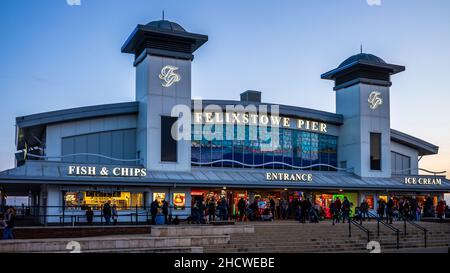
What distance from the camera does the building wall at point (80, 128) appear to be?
1411 inches

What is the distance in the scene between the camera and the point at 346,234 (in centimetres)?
2775

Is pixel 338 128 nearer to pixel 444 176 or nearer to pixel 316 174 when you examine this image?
pixel 316 174

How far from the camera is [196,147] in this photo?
1534 inches

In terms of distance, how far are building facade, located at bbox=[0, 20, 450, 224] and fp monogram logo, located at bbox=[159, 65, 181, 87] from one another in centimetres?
7

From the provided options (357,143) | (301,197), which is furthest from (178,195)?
(357,143)

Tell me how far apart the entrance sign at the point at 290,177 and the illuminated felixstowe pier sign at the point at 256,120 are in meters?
4.33

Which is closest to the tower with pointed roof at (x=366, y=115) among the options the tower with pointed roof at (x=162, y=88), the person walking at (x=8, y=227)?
the tower with pointed roof at (x=162, y=88)

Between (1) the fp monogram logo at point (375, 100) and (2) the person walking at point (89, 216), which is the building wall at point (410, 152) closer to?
(1) the fp monogram logo at point (375, 100)

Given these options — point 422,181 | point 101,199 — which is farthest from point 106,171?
point 422,181

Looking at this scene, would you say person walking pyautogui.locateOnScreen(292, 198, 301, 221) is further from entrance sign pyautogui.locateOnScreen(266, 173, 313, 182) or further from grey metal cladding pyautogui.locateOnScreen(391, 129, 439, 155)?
grey metal cladding pyautogui.locateOnScreen(391, 129, 439, 155)

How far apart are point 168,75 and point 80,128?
21.1 ft

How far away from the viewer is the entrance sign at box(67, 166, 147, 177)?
1282 inches

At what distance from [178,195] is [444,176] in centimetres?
2232
